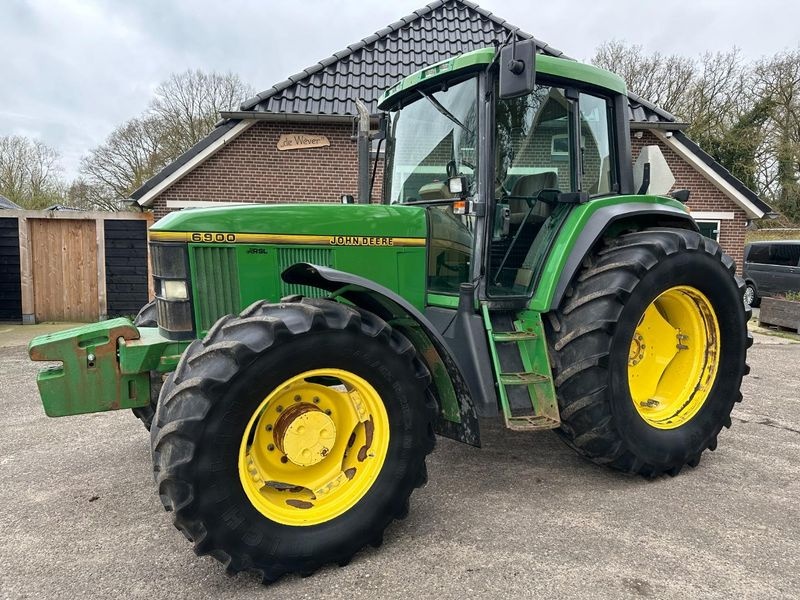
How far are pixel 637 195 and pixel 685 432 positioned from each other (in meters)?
1.45

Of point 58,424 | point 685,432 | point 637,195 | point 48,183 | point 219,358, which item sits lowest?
point 58,424

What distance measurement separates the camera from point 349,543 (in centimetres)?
228

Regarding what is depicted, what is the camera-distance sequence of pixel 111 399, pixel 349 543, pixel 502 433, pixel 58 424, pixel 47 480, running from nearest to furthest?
pixel 349 543 → pixel 111 399 → pixel 47 480 → pixel 502 433 → pixel 58 424

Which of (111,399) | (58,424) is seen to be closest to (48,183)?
(58,424)

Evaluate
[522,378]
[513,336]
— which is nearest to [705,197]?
[513,336]

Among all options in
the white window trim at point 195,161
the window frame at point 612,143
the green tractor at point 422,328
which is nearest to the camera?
the green tractor at point 422,328

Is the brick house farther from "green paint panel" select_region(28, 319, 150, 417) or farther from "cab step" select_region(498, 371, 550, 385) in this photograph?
"green paint panel" select_region(28, 319, 150, 417)

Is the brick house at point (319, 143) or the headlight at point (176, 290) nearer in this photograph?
the headlight at point (176, 290)

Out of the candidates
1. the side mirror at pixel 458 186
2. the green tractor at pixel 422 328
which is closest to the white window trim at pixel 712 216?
the green tractor at pixel 422 328

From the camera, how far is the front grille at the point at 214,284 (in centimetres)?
272

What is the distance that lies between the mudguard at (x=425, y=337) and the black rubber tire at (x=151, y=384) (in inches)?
33.7

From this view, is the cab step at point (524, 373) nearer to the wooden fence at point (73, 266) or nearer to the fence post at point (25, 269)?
the wooden fence at point (73, 266)

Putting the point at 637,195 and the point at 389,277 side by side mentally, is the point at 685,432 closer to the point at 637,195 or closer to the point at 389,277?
the point at 637,195

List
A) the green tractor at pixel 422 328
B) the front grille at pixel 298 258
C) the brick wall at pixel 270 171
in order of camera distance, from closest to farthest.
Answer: the green tractor at pixel 422 328
the front grille at pixel 298 258
the brick wall at pixel 270 171
